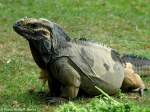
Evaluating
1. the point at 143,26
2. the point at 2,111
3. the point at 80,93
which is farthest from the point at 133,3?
the point at 2,111

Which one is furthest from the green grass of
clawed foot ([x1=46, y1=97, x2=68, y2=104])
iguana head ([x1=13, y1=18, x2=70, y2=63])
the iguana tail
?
iguana head ([x1=13, y1=18, x2=70, y2=63])

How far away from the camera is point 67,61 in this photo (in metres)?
10.5

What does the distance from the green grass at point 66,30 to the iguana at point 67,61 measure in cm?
36

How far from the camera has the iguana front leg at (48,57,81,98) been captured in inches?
411

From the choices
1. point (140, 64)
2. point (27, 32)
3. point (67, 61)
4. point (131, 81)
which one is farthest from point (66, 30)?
point (27, 32)

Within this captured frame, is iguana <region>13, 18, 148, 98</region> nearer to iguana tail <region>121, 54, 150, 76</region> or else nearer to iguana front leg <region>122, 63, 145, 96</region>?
iguana front leg <region>122, 63, 145, 96</region>

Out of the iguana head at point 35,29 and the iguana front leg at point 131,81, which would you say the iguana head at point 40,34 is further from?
the iguana front leg at point 131,81

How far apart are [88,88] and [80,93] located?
0.96 feet

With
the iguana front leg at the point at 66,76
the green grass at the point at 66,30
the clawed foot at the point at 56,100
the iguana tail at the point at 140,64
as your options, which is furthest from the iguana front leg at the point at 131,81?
the clawed foot at the point at 56,100

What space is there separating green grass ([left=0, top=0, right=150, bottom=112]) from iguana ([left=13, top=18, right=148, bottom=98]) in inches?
14.2

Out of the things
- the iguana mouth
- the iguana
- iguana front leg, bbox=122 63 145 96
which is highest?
the iguana mouth

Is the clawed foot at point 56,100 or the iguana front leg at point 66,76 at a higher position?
the iguana front leg at point 66,76

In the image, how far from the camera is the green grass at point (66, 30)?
11.3 metres

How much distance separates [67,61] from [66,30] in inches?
242
